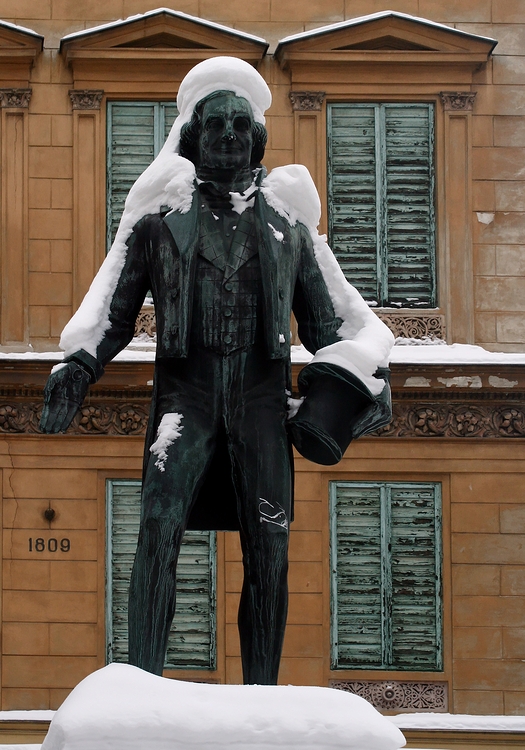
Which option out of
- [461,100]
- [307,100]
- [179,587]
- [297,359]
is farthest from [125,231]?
[461,100]

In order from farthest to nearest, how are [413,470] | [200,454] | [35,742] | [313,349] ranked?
[413,470] → [35,742] → [313,349] → [200,454]

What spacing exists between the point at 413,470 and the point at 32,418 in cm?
400

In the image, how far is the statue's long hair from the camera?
23.7ft

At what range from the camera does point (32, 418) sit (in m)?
18.5

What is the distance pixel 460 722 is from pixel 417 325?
163 inches

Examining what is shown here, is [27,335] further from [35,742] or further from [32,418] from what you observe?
[35,742]

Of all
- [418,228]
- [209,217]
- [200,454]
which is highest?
[418,228]

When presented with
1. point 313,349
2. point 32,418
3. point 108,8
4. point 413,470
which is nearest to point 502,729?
point 413,470

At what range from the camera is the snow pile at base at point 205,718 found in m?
5.52

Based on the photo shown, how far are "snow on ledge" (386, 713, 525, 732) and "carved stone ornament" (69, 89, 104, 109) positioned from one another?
23.5 ft

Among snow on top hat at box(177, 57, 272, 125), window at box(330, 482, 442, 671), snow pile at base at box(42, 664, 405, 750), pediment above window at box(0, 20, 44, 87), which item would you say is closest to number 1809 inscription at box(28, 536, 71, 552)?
window at box(330, 482, 442, 671)

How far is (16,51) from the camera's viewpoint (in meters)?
19.0

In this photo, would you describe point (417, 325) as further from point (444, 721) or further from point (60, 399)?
point (60, 399)

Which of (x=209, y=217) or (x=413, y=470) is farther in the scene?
(x=413, y=470)
